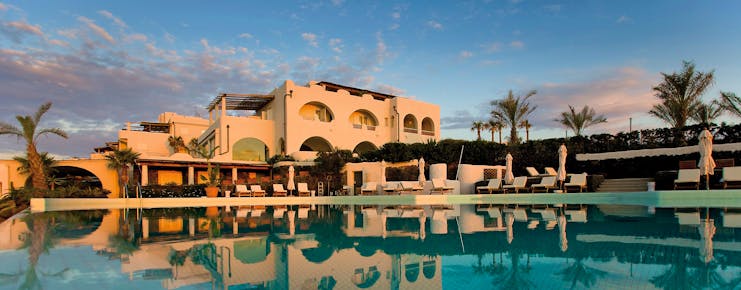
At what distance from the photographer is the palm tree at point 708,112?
20491mm

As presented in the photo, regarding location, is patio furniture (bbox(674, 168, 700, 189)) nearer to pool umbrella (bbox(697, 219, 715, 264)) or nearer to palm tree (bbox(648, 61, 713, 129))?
pool umbrella (bbox(697, 219, 715, 264))

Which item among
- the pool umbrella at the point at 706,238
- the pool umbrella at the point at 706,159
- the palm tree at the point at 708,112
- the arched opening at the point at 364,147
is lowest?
the pool umbrella at the point at 706,238

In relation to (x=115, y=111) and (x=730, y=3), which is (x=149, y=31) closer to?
(x=115, y=111)

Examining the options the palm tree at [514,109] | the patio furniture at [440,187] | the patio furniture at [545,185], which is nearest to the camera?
the patio furniture at [545,185]

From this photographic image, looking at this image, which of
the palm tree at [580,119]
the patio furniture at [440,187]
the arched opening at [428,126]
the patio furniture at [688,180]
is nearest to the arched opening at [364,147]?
the arched opening at [428,126]

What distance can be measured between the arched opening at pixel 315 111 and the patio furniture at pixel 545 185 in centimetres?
1723

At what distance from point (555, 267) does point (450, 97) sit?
1795 cm

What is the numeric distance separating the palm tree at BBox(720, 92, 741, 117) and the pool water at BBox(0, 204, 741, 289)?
14247 millimetres

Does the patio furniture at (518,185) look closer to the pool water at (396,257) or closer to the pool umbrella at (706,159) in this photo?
the pool umbrella at (706,159)

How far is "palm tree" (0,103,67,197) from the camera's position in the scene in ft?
63.7

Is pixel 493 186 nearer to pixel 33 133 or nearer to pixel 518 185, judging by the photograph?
pixel 518 185

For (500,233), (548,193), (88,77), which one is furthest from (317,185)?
(500,233)

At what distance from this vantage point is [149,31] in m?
17.4

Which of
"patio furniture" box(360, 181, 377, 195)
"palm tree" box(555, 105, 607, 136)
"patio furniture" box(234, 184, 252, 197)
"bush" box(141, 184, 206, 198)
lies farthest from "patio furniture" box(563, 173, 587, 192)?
"bush" box(141, 184, 206, 198)
